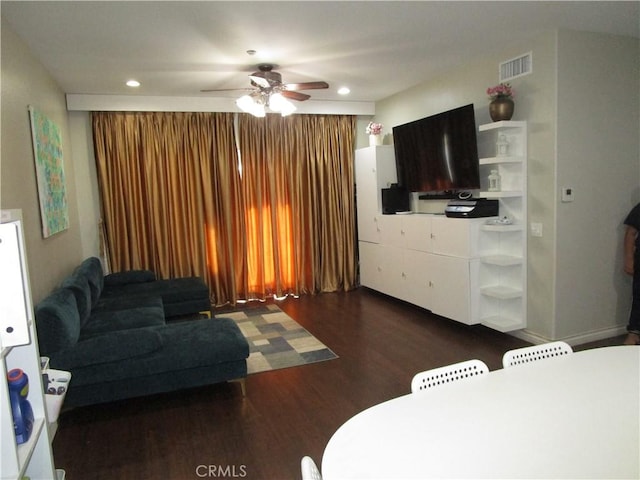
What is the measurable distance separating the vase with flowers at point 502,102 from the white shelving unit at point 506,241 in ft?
0.29

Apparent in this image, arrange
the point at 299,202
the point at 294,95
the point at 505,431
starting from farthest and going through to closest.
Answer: the point at 299,202 → the point at 294,95 → the point at 505,431

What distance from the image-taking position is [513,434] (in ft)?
4.00

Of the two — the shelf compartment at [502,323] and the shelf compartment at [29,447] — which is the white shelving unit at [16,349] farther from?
the shelf compartment at [502,323]

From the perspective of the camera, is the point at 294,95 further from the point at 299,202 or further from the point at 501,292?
the point at 501,292

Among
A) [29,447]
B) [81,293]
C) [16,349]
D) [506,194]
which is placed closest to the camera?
[29,447]


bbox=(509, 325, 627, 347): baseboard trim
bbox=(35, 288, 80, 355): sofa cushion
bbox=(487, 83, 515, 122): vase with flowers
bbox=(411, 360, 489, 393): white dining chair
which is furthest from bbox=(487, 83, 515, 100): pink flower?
bbox=(35, 288, 80, 355): sofa cushion

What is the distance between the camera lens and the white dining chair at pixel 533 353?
1763 millimetres

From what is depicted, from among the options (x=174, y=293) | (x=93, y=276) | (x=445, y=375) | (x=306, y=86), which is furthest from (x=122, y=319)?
(x=445, y=375)

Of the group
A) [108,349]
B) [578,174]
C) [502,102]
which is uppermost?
[502,102]

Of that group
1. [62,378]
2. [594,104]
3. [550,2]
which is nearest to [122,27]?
[62,378]

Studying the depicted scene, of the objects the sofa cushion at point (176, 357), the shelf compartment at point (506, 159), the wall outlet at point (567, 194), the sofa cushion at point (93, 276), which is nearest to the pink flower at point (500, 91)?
the shelf compartment at point (506, 159)

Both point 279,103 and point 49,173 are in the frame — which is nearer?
point 49,173

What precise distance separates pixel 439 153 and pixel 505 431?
373 cm

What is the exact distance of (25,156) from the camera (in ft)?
10.0
